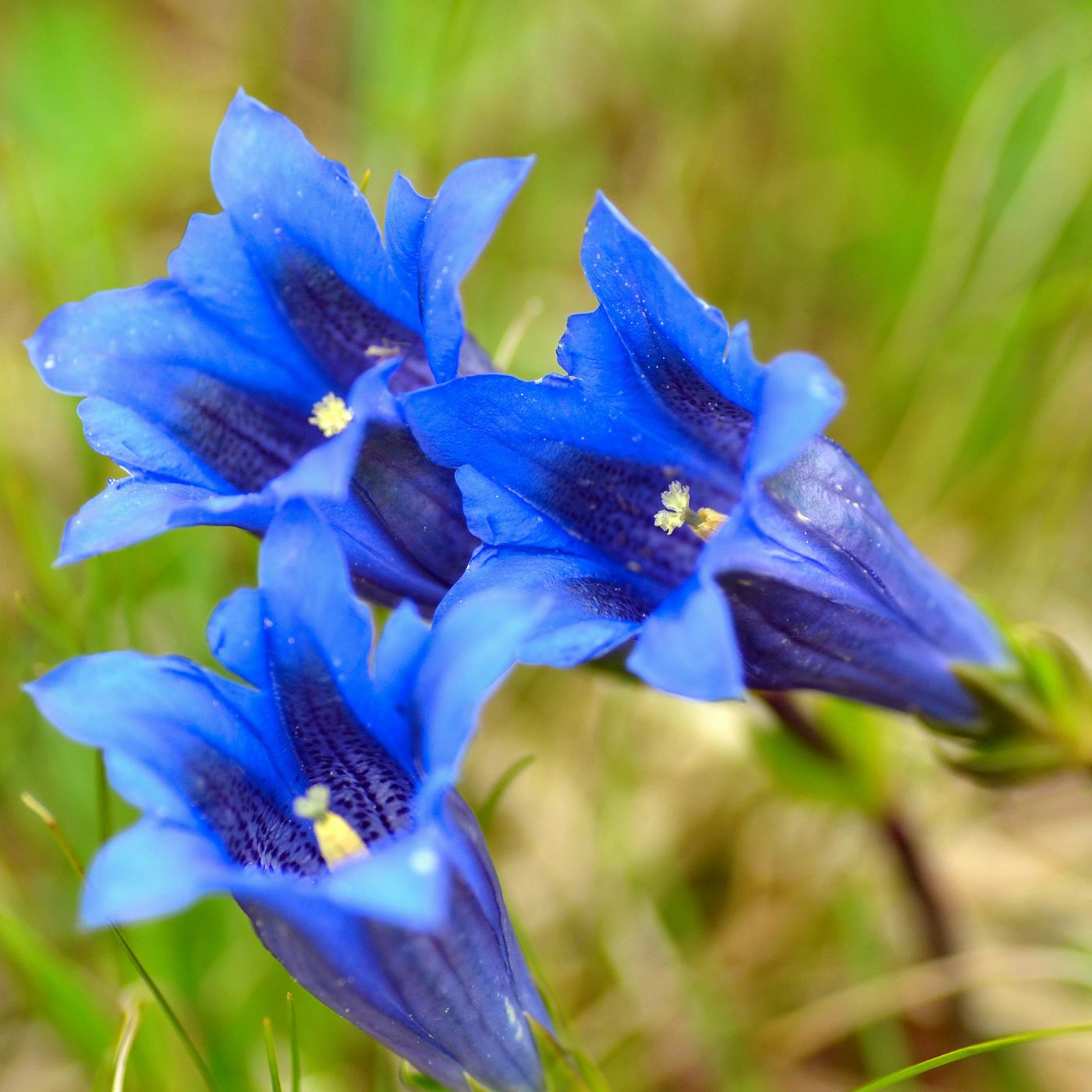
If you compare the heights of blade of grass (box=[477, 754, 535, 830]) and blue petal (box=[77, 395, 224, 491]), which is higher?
blue petal (box=[77, 395, 224, 491])

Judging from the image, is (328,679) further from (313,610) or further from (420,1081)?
(420,1081)

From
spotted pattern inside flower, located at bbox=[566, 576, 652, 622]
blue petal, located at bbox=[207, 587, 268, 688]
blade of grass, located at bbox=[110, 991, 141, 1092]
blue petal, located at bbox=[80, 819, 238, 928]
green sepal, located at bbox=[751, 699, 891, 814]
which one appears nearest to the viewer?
blue petal, located at bbox=[80, 819, 238, 928]

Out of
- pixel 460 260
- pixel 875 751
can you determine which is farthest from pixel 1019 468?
pixel 460 260

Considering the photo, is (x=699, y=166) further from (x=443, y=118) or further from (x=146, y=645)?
(x=146, y=645)

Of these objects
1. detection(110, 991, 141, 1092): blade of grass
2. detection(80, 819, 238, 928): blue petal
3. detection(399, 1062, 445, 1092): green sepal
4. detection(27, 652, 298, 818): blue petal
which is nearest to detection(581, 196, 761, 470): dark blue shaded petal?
detection(27, 652, 298, 818): blue petal

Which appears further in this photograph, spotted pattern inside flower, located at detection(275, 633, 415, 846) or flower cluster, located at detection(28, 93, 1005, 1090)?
spotted pattern inside flower, located at detection(275, 633, 415, 846)

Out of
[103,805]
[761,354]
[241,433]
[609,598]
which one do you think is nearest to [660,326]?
[609,598]

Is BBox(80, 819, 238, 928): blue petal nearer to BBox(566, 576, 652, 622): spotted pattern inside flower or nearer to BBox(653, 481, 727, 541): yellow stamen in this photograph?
BBox(566, 576, 652, 622): spotted pattern inside flower

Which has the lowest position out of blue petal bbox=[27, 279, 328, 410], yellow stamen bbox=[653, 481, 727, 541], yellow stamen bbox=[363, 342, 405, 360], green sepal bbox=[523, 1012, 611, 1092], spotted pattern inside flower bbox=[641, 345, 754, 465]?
green sepal bbox=[523, 1012, 611, 1092]
